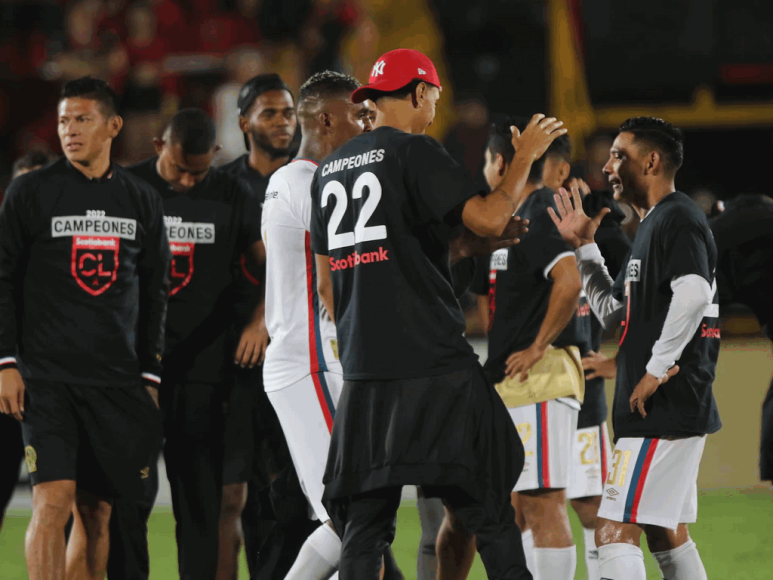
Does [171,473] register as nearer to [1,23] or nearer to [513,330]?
[513,330]

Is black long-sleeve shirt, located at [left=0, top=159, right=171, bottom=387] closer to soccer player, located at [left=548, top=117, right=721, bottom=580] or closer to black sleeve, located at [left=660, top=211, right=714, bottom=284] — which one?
soccer player, located at [left=548, top=117, right=721, bottom=580]

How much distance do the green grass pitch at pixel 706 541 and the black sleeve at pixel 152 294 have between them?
1.68 meters

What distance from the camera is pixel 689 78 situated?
11555mm

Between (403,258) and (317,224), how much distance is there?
0.43 metres

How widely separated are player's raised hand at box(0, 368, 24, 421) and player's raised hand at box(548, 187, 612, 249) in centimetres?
229

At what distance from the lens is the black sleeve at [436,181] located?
10.2ft

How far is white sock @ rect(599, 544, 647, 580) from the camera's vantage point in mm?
3764

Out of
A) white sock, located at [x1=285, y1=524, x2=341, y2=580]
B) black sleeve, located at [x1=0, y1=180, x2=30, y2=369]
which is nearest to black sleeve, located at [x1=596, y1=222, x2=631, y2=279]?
white sock, located at [x1=285, y1=524, x2=341, y2=580]

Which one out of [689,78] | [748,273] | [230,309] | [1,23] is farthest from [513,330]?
[1,23]

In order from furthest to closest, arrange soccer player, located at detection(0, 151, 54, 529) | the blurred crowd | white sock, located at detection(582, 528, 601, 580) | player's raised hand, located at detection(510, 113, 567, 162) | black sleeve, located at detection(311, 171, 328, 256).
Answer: the blurred crowd < soccer player, located at detection(0, 151, 54, 529) < white sock, located at detection(582, 528, 601, 580) < black sleeve, located at detection(311, 171, 328, 256) < player's raised hand, located at detection(510, 113, 567, 162)

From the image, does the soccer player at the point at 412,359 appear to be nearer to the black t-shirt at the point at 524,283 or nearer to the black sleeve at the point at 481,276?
the black t-shirt at the point at 524,283

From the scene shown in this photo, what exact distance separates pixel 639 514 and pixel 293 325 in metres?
1.44

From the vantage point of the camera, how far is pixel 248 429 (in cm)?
486

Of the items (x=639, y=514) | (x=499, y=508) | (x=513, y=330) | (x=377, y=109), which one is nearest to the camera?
(x=499, y=508)
